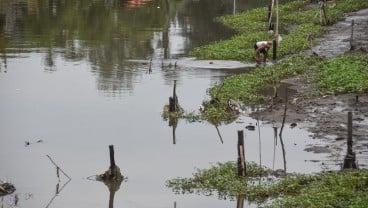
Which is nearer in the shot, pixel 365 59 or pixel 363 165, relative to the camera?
pixel 363 165

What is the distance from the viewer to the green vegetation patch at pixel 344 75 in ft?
82.2

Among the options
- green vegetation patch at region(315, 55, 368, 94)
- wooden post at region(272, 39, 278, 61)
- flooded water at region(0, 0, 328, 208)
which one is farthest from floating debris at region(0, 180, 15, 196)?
wooden post at region(272, 39, 278, 61)

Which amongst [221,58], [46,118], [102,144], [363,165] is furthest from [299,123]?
[221,58]

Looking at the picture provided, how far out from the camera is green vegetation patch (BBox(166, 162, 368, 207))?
1515cm

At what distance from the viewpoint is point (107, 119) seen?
2402 cm

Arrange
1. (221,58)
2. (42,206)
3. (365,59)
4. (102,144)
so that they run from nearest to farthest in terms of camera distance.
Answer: (42,206) < (102,144) < (365,59) < (221,58)

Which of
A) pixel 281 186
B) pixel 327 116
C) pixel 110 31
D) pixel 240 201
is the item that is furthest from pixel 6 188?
pixel 110 31

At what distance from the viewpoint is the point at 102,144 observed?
21094 millimetres

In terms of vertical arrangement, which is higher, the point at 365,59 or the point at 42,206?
the point at 365,59

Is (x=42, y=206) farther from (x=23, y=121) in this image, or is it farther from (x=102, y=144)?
(x=23, y=121)

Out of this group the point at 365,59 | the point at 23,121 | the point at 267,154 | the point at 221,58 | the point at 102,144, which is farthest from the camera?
the point at 221,58

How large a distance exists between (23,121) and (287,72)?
11.4 metres

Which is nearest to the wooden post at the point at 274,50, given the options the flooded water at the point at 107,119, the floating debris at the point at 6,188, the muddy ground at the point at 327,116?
the flooded water at the point at 107,119

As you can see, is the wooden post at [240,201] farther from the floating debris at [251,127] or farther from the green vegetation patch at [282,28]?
the green vegetation patch at [282,28]
